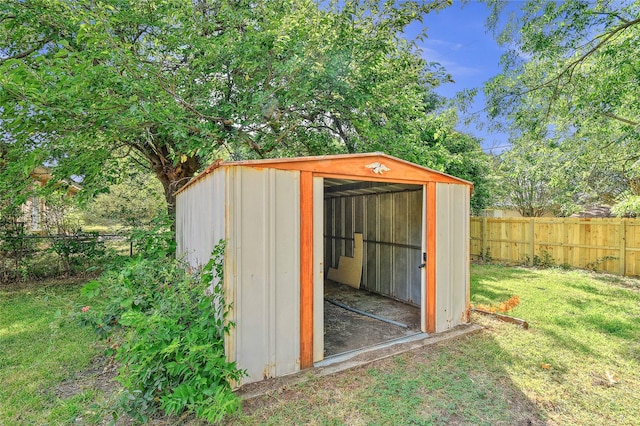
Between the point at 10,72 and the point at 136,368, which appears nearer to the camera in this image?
the point at 136,368

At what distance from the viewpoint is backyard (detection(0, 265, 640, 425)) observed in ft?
8.13

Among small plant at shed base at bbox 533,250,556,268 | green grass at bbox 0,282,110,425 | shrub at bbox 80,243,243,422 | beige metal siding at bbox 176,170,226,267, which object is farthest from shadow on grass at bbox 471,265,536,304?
→ green grass at bbox 0,282,110,425

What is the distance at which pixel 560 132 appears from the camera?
8445mm

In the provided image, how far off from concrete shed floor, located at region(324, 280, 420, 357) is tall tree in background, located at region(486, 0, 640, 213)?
468 cm

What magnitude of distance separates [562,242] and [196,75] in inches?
383

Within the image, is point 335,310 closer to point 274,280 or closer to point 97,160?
point 274,280

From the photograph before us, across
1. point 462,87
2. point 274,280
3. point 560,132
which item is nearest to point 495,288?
point 462,87

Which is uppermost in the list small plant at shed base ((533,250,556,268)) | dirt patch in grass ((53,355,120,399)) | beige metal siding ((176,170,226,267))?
beige metal siding ((176,170,226,267))

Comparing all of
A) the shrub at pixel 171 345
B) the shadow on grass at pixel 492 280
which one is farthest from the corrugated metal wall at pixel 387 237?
the shrub at pixel 171 345

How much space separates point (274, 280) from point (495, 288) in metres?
5.50

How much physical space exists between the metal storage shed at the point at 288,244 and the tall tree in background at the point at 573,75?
343cm

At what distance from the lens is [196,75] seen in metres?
5.82

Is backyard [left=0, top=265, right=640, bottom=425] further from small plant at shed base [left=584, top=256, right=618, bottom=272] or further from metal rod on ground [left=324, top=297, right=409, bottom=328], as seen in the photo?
small plant at shed base [left=584, top=256, right=618, bottom=272]

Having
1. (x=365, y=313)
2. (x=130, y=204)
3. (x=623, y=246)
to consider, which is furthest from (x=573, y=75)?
(x=130, y=204)
